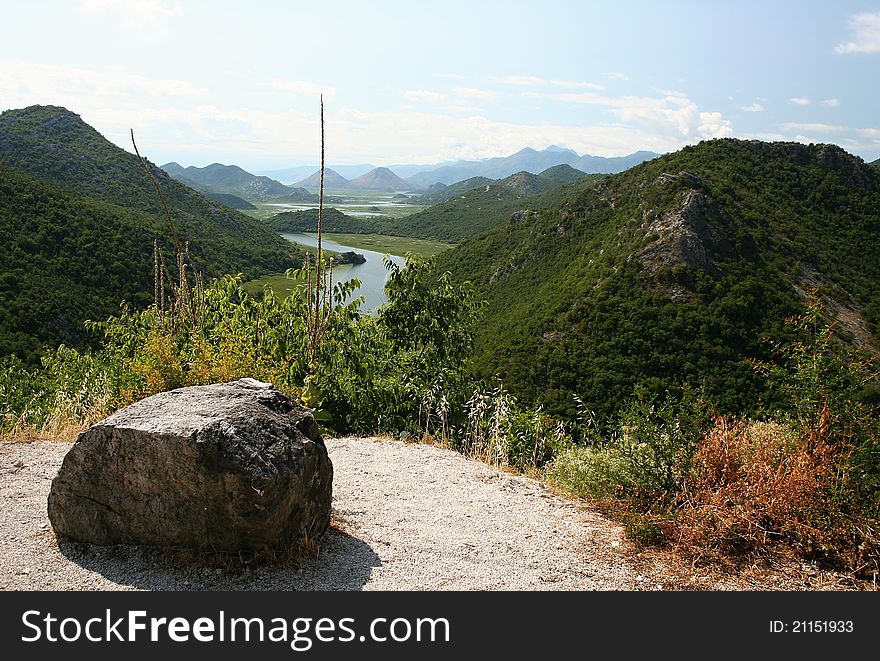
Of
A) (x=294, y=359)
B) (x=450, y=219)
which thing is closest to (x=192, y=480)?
(x=294, y=359)

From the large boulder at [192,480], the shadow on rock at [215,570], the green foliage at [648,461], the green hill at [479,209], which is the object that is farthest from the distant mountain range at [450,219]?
the shadow on rock at [215,570]

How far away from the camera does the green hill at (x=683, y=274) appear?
32.5m

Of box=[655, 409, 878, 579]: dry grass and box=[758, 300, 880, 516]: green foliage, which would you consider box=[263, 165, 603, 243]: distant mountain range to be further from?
box=[655, 409, 878, 579]: dry grass

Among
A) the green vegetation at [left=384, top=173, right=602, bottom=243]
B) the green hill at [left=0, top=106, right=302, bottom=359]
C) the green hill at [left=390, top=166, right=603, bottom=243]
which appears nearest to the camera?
the green hill at [left=0, top=106, right=302, bottom=359]

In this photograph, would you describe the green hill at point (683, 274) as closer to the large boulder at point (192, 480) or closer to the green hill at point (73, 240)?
the large boulder at point (192, 480)

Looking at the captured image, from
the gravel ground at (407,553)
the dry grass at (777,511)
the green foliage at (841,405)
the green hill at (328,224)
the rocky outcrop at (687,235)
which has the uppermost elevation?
the green hill at (328,224)

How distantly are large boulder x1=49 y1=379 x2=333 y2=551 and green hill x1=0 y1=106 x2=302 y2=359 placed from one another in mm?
24797

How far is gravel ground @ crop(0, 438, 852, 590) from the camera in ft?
13.2

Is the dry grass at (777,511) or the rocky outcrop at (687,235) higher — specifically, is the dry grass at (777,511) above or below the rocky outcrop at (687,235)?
below

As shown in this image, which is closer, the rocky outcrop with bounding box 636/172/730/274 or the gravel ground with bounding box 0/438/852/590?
the gravel ground with bounding box 0/438/852/590

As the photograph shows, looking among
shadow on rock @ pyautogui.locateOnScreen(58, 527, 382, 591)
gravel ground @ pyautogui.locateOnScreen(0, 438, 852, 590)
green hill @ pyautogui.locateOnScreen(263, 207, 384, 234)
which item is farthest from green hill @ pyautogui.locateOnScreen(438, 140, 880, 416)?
green hill @ pyautogui.locateOnScreen(263, 207, 384, 234)

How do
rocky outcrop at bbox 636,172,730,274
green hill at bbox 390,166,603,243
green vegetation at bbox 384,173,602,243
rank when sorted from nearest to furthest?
1. rocky outcrop at bbox 636,172,730,274
2. green hill at bbox 390,166,603,243
3. green vegetation at bbox 384,173,602,243

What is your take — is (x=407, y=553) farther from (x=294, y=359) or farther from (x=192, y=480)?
(x=294, y=359)
